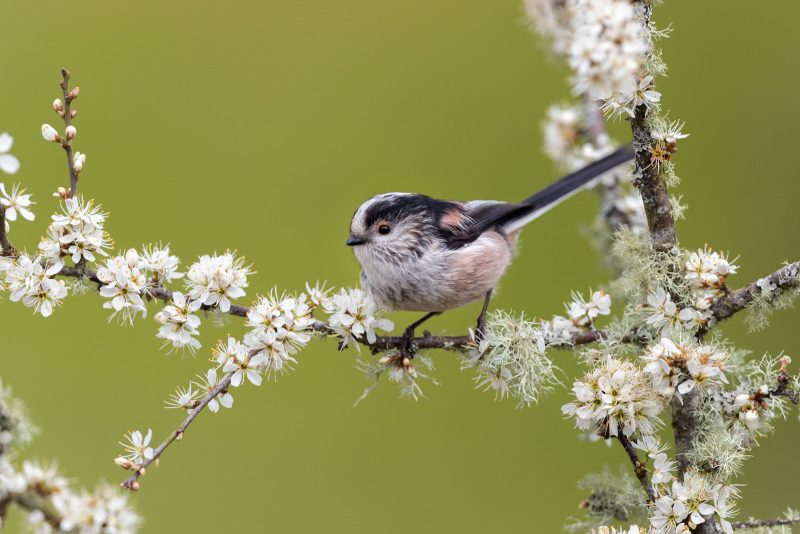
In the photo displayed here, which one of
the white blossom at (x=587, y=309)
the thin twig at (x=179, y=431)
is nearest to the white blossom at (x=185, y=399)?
the thin twig at (x=179, y=431)

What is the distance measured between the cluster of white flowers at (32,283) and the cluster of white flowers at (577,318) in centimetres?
74

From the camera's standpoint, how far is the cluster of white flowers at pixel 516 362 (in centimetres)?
128

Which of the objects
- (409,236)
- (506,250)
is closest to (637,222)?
(506,250)

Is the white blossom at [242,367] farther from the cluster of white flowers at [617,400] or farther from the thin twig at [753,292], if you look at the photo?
the thin twig at [753,292]

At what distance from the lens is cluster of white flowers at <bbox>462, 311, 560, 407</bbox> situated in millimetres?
1275

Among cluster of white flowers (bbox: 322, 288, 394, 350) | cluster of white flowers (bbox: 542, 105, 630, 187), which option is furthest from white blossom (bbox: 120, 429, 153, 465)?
cluster of white flowers (bbox: 542, 105, 630, 187)

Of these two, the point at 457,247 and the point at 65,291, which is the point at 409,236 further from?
the point at 65,291

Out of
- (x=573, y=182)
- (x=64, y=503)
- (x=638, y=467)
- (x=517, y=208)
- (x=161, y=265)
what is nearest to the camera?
(x=64, y=503)

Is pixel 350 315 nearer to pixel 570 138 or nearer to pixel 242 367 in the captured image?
pixel 242 367

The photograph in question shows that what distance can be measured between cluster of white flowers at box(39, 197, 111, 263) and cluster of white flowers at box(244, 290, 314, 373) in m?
0.23

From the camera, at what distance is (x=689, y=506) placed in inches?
41.9

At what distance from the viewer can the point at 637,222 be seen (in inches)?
65.4

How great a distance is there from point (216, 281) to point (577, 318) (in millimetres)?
595

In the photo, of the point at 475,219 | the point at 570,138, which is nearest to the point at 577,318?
the point at 475,219
